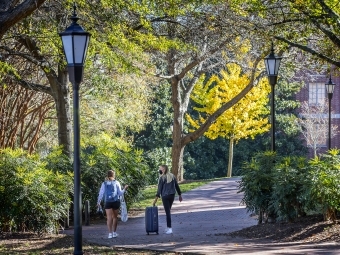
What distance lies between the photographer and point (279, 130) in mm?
51531

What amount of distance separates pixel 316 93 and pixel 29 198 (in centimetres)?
3908

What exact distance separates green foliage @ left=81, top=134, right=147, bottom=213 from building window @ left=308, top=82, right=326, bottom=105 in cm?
3120

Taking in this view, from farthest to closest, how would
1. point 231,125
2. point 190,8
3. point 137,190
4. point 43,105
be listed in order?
point 231,125
point 43,105
point 137,190
point 190,8

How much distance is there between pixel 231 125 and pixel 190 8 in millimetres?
23930

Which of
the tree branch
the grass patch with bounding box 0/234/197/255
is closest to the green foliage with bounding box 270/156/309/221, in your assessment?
the grass patch with bounding box 0/234/197/255

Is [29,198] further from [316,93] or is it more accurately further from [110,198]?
[316,93]

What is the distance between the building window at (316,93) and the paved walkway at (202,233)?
1035 inches

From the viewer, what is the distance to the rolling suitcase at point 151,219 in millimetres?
16984

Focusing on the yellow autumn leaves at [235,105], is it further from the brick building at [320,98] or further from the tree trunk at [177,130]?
the brick building at [320,98]

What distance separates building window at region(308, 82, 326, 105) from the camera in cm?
5309

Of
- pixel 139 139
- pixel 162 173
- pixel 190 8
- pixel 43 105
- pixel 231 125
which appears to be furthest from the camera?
pixel 139 139

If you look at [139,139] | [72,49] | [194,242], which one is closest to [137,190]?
[194,242]

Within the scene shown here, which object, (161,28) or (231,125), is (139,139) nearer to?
(231,125)

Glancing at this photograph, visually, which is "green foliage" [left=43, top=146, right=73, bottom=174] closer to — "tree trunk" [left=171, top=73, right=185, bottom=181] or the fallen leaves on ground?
the fallen leaves on ground
